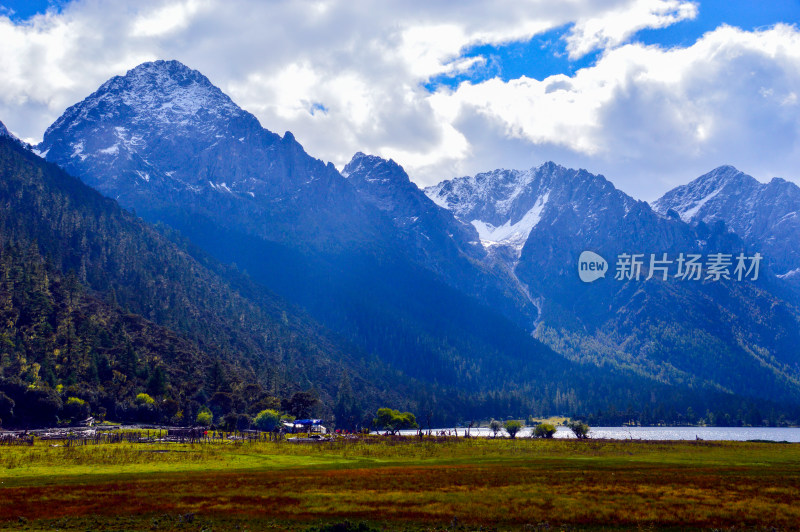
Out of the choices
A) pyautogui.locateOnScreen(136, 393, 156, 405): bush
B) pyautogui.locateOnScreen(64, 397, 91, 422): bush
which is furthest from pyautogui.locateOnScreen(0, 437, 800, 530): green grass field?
pyautogui.locateOnScreen(136, 393, 156, 405): bush

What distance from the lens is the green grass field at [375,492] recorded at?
60.2 metres

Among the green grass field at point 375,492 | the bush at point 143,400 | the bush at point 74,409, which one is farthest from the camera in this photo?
the bush at point 143,400

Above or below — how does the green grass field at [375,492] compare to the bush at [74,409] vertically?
below

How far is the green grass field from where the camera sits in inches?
2368

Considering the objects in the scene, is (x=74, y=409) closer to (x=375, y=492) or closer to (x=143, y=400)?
(x=143, y=400)

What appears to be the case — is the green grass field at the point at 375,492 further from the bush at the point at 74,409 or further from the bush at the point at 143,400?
the bush at the point at 143,400

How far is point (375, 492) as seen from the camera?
75750 mm

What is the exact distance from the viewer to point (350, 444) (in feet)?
527

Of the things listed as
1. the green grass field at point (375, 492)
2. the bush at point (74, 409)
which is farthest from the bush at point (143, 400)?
the green grass field at point (375, 492)

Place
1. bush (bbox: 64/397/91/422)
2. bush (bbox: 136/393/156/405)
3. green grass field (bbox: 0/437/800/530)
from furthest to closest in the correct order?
bush (bbox: 136/393/156/405) < bush (bbox: 64/397/91/422) < green grass field (bbox: 0/437/800/530)

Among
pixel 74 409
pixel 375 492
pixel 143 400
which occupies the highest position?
pixel 143 400

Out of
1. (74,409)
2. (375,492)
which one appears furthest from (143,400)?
(375,492)

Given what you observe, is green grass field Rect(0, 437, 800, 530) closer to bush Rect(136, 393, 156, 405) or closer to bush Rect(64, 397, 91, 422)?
bush Rect(64, 397, 91, 422)

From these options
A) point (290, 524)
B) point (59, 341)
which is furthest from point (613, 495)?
point (59, 341)
